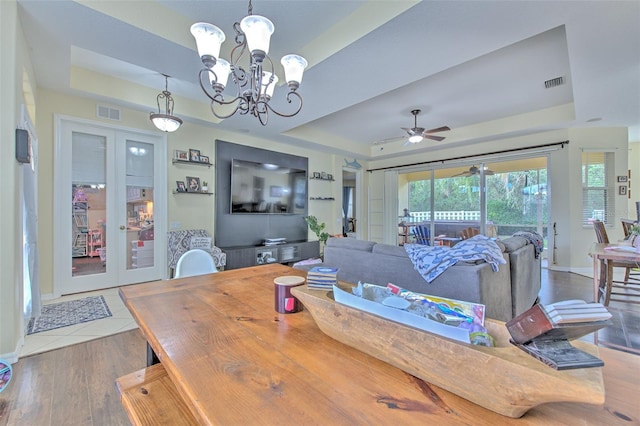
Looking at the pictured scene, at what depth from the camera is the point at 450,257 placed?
2.13 metres

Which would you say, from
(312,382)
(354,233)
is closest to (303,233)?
(354,233)

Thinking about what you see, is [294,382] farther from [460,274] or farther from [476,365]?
[460,274]

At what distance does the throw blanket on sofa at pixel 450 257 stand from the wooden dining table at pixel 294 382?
1390 mm

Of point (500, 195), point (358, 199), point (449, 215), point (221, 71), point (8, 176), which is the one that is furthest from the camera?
point (358, 199)

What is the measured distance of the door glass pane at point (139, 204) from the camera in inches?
164

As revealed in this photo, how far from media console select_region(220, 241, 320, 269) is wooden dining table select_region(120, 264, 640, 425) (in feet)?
12.0

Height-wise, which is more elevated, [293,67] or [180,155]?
[293,67]

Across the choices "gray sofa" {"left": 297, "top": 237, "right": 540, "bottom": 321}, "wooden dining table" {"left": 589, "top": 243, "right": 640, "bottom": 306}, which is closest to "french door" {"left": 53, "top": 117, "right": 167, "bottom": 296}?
"gray sofa" {"left": 297, "top": 237, "right": 540, "bottom": 321}

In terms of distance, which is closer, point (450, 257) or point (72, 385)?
point (72, 385)

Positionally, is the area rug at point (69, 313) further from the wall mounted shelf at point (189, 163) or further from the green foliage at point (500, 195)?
the green foliage at point (500, 195)

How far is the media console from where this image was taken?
185 inches

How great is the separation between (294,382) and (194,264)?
69.4 inches

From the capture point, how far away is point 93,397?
66.7 inches

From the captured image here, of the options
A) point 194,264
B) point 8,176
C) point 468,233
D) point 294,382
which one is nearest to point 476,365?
point 294,382
